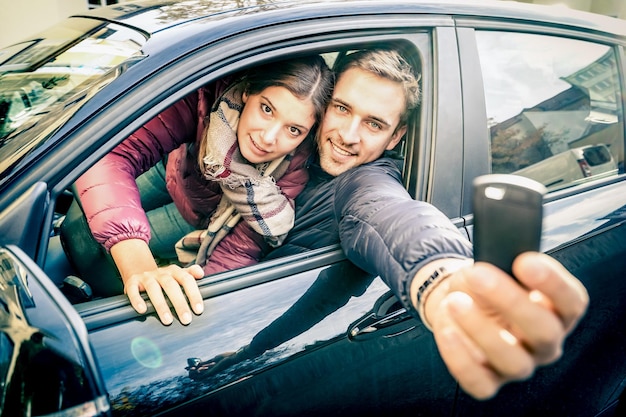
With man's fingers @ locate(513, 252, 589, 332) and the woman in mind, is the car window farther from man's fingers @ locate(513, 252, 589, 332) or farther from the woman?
man's fingers @ locate(513, 252, 589, 332)

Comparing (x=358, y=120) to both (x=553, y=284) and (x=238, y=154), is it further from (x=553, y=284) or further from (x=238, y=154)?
(x=553, y=284)

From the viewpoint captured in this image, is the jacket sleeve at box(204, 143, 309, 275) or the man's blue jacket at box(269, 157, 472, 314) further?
the jacket sleeve at box(204, 143, 309, 275)

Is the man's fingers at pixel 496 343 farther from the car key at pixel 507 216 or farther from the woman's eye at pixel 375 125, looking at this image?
the woman's eye at pixel 375 125

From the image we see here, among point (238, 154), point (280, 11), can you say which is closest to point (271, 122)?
point (238, 154)

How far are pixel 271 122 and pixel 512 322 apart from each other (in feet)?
3.79

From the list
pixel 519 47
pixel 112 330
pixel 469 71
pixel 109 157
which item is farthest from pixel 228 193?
pixel 519 47

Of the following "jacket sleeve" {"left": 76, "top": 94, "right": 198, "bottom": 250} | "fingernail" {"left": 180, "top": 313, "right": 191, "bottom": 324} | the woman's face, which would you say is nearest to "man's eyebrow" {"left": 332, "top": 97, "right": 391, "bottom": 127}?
the woman's face

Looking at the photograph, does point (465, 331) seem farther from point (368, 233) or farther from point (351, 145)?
point (351, 145)

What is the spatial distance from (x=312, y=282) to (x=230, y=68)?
1.93 feet

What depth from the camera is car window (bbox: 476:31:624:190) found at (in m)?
1.55

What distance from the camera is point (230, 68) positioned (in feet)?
Result: 3.90

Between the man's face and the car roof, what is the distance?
0.86ft

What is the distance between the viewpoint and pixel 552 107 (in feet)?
5.68

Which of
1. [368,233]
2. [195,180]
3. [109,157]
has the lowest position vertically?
[195,180]
